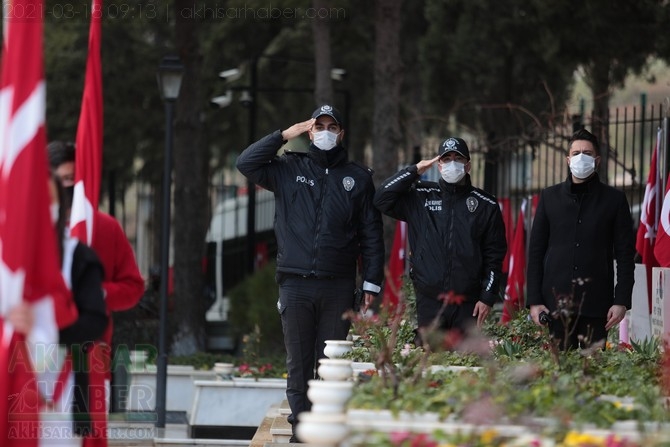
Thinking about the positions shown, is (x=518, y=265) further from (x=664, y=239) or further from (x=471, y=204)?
(x=471, y=204)

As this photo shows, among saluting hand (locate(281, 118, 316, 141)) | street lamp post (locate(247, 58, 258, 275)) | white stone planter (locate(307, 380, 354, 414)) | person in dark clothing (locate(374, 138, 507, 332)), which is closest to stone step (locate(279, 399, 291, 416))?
person in dark clothing (locate(374, 138, 507, 332))

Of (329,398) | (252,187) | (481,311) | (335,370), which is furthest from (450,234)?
(252,187)

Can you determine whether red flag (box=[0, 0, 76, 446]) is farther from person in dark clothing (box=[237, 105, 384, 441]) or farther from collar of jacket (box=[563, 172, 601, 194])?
collar of jacket (box=[563, 172, 601, 194])

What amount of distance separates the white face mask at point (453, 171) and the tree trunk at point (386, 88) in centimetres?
947

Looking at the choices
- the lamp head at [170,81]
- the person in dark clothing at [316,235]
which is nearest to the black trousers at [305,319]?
the person in dark clothing at [316,235]

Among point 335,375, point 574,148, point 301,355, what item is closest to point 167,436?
point 301,355

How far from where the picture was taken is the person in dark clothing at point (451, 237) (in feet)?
29.5

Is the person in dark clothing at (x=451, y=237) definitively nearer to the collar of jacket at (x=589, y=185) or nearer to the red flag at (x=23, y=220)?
the collar of jacket at (x=589, y=185)

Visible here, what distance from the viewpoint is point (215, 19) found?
979 inches

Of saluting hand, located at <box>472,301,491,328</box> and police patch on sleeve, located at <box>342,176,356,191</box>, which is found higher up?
police patch on sleeve, located at <box>342,176,356,191</box>

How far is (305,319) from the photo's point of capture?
8805 millimetres

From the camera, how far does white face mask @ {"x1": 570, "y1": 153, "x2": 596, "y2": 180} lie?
8945 mm

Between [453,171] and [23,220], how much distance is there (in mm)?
3933

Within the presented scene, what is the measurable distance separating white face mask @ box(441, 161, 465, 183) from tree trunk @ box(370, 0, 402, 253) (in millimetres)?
9472
